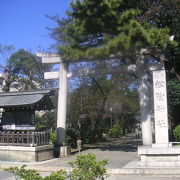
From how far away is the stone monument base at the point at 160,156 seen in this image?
11.7 m

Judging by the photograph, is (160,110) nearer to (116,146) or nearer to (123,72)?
(123,72)

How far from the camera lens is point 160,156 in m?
12.0

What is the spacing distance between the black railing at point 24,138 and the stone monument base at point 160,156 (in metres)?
5.53

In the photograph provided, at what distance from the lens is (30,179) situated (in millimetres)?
6141

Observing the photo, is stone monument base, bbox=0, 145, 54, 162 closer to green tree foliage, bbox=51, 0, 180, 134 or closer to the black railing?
the black railing

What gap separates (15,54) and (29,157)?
750 inches

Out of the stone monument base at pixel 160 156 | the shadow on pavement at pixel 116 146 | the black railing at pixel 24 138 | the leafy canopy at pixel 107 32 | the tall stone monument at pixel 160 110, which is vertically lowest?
the shadow on pavement at pixel 116 146

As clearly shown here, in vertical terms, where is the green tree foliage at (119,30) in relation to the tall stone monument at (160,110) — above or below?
above

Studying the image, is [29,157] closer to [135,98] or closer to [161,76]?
[161,76]

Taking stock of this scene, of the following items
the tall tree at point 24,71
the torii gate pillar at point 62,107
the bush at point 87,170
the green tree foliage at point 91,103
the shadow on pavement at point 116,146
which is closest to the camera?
the bush at point 87,170

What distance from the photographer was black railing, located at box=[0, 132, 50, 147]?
587 inches

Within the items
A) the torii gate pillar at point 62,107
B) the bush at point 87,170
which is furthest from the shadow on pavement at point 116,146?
the bush at point 87,170

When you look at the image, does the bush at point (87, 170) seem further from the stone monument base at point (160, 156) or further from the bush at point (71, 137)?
the bush at point (71, 137)

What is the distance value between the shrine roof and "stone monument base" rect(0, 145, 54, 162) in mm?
2287
